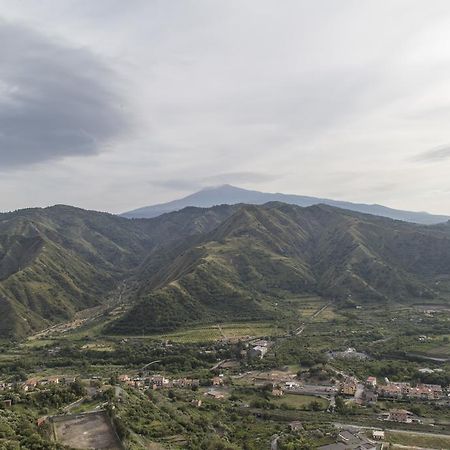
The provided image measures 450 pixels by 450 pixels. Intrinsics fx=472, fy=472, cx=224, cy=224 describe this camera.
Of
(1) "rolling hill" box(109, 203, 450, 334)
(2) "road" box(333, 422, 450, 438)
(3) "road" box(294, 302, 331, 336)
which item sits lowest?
(2) "road" box(333, 422, 450, 438)

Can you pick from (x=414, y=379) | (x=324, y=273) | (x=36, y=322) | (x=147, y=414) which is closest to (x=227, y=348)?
(x=414, y=379)

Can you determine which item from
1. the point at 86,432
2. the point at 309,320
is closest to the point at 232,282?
the point at 309,320

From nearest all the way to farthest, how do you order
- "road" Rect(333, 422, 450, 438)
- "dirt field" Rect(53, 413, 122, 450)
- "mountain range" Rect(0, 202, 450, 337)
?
"dirt field" Rect(53, 413, 122, 450) → "road" Rect(333, 422, 450, 438) → "mountain range" Rect(0, 202, 450, 337)

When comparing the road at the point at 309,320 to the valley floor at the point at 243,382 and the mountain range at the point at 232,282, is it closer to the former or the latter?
the valley floor at the point at 243,382

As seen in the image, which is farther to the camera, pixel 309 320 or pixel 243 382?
pixel 309 320

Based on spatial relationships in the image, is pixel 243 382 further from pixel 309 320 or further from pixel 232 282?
pixel 232 282

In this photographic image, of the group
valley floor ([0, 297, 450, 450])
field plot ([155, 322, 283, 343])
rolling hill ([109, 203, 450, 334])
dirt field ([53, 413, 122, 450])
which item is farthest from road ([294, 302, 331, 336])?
dirt field ([53, 413, 122, 450])

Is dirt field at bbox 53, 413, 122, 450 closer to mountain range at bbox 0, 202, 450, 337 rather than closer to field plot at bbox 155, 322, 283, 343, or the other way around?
field plot at bbox 155, 322, 283, 343

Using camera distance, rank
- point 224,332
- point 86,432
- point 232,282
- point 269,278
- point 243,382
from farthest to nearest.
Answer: point 269,278 → point 232,282 → point 224,332 → point 243,382 → point 86,432

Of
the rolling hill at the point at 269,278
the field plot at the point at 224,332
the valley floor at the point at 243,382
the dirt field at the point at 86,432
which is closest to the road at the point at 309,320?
the valley floor at the point at 243,382
